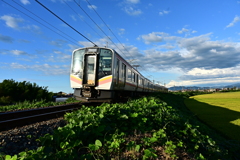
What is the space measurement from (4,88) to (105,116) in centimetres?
1735

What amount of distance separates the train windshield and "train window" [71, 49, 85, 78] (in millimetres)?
1185

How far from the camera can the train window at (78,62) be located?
1024cm

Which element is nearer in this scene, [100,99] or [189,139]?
[189,139]

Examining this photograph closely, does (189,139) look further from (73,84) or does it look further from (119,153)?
(73,84)

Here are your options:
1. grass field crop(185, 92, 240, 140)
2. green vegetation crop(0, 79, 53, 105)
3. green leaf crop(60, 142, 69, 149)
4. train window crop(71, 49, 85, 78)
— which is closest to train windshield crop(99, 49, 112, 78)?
train window crop(71, 49, 85, 78)

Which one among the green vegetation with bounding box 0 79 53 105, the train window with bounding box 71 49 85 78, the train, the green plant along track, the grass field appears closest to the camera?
the green plant along track

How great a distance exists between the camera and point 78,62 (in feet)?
34.1

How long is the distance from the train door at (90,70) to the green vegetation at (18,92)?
10271 millimetres

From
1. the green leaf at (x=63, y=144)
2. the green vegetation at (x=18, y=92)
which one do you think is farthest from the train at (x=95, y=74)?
the green vegetation at (x=18, y=92)

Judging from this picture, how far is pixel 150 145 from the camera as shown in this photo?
2.74m

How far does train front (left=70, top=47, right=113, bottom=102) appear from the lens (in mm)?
9613

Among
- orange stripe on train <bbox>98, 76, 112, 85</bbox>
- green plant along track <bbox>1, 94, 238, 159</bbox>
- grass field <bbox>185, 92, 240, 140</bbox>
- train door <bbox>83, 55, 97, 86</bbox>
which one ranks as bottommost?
grass field <bbox>185, 92, 240, 140</bbox>

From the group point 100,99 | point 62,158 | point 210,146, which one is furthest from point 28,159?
→ point 100,99

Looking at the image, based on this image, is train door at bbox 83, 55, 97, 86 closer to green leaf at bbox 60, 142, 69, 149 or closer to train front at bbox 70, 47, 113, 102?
train front at bbox 70, 47, 113, 102
